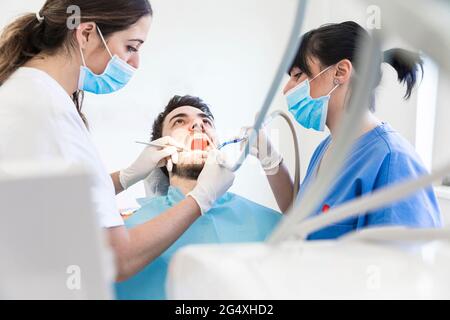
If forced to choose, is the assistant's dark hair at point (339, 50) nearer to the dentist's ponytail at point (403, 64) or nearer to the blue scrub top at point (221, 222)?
the dentist's ponytail at point (403, 64)

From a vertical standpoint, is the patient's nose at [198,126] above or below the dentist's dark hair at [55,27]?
below

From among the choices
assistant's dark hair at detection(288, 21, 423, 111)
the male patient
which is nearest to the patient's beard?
the male patient

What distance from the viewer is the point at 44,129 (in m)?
0.88

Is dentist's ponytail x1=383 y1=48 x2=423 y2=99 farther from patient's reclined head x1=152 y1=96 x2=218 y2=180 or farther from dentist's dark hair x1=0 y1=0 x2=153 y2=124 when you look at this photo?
dentist's dark hair x1=0 y1=0 x2=153 y2=124

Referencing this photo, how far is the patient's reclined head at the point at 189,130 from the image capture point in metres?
1.66

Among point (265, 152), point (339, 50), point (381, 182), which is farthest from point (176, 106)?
point (381, 182)

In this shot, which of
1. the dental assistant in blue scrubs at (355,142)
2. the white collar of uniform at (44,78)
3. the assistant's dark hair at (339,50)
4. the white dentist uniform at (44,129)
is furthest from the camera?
the assistant's dark hair at (339,50)

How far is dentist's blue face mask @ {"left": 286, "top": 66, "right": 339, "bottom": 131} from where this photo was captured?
1.45 metres

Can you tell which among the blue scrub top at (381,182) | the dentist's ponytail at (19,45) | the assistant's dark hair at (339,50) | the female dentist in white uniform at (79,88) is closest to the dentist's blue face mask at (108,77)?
the female dentist in white uniform at (79,88)

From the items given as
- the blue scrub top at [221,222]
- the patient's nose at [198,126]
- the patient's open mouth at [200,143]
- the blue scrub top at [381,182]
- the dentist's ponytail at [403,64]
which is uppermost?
the dentist's ponytail at [403,64]

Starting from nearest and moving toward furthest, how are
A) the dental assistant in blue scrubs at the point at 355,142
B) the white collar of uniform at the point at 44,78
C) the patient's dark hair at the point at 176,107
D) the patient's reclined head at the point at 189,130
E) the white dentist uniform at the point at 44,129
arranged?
the white dentist uniform at the point at 44,129
the white collar of uniform at the point at 44,78
the dental assistant in blue scrubs at the point at 355,142
the patient's reclined head at the point at 189,130
the patient's dark hair at the point at 176,107

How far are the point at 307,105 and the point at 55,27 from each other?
860 mm

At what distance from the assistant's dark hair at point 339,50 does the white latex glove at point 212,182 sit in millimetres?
460

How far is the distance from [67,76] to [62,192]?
1.00m
